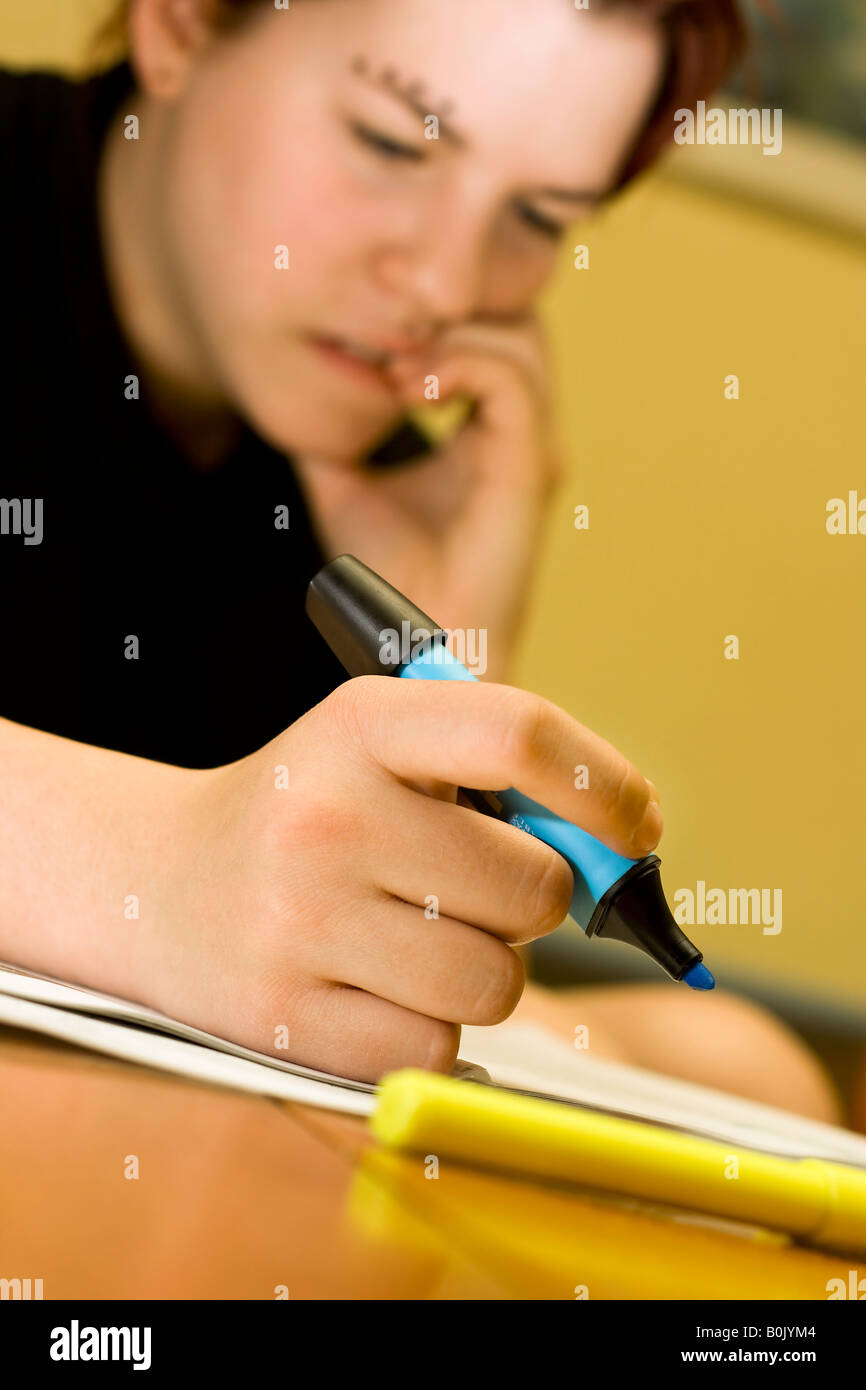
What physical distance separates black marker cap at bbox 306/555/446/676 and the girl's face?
0.45 metres

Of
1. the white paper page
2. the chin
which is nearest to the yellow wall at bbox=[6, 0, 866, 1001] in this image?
the chin

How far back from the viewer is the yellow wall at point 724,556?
1179 mm

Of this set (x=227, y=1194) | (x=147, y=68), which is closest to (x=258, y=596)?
(x=147, y=68)

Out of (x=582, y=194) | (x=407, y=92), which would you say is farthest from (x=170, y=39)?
(x=582, y=194)

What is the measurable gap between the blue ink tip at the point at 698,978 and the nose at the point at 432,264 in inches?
21.8

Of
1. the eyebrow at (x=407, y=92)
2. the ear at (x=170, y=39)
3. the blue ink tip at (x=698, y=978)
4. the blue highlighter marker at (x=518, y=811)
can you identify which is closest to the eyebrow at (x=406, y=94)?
the eyebrow at (x=407, y=92)

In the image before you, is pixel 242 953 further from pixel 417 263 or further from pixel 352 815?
pixel 417 263

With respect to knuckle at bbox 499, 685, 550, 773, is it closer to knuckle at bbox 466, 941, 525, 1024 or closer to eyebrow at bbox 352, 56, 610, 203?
knuckle at bbox 466, 941, 525, 1024

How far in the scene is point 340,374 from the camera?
0.70m

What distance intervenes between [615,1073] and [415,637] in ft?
0.53

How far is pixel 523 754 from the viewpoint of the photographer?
212 mm

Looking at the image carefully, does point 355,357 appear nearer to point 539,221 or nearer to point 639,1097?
point 539,221

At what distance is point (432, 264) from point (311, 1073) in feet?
1.83

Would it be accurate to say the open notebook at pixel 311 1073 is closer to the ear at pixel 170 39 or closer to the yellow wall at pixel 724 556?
the ear at pixel 170 39
